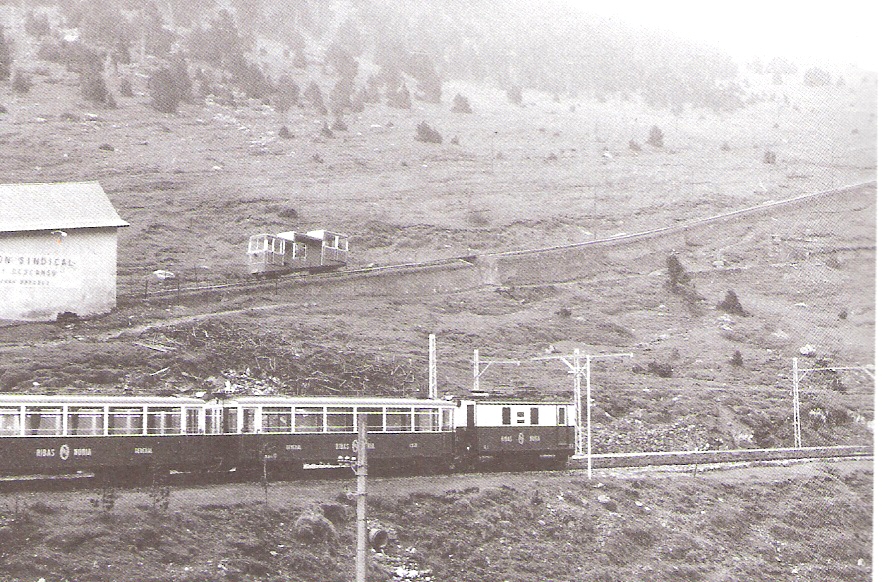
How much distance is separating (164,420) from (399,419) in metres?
4.71

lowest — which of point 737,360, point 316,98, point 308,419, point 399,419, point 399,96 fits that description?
point 399,419

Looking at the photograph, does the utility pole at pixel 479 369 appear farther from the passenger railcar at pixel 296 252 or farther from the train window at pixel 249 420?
the train window at pixel 249 420

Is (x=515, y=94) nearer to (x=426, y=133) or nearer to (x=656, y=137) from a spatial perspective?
(x=426, y=133)

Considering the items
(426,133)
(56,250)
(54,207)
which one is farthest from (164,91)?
(56,250)

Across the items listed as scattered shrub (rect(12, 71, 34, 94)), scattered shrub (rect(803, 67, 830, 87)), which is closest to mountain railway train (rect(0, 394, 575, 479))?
scattered shrub (rect(803, 67, 830, 87))

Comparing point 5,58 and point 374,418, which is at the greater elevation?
point 5,58

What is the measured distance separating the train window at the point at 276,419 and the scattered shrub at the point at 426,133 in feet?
43.9

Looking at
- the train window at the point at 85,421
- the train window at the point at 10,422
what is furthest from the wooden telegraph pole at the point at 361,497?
the train window at the point at 10,422

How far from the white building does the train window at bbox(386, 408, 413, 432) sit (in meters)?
7.18

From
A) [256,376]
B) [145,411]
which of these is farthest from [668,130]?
[145,411]

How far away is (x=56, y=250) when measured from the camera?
19297mm

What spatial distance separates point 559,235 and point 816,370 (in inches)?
331

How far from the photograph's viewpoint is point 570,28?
2911 cm

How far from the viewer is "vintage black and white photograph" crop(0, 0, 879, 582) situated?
52.9 ft
